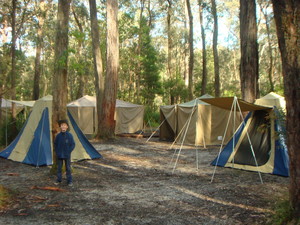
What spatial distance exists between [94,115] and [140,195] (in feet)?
41.5

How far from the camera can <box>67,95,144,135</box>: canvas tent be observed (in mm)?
17156

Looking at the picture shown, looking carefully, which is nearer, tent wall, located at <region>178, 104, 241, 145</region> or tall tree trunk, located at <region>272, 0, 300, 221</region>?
tall tree trunk, located at <region>272, 0, 300, 221</region>

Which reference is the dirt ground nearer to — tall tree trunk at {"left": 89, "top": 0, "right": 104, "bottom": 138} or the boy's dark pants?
the boy's dark pants

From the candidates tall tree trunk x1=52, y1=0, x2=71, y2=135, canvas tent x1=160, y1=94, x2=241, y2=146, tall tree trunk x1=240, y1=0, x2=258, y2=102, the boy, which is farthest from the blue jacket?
canvas tent x1=160, y1=94, x2=241, y2=146

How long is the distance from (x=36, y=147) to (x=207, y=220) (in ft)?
17.5

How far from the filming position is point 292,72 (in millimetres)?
3264

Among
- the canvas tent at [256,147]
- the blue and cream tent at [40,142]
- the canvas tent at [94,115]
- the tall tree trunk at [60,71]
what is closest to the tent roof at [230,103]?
the canvas tent at [256,147]

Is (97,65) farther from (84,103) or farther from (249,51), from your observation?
(249,51)

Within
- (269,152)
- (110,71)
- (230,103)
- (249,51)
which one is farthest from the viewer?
(110,71)

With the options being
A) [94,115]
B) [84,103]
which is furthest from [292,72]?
[84,103]

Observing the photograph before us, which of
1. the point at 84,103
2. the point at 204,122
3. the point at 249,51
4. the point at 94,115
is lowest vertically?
the point at 204,122

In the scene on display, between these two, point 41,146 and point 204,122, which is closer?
point 41,146

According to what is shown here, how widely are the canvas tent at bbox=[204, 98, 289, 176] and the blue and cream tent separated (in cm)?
365

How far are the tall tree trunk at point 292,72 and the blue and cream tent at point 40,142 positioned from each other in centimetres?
584
